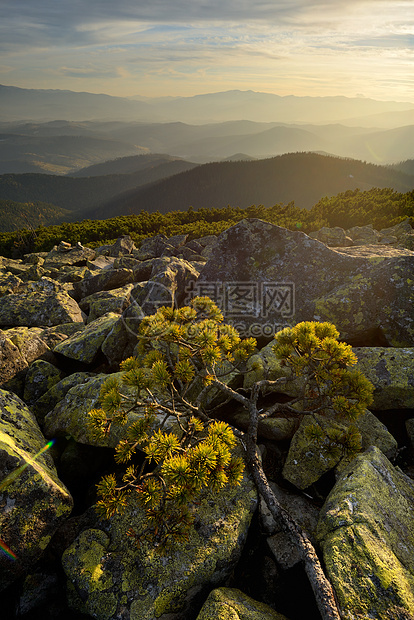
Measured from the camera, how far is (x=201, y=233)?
2914 centimetres

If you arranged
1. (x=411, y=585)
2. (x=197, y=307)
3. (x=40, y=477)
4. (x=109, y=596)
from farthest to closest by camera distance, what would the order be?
(x=197, y=307), (x=40, y=477), (x=109, y=596), (x=411, y=585)

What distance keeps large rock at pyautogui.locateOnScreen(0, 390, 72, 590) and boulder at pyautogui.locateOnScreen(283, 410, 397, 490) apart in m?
3.76

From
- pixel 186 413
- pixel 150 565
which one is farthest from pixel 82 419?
pixel 150 565

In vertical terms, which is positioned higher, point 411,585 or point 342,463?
point 411,585

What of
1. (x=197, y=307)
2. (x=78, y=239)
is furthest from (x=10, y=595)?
(x=78, y=239)

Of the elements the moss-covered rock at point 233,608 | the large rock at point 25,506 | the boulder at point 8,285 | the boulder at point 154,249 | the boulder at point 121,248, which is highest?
the large rock at point 25,506

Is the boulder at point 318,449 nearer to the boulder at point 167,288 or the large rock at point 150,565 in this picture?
the large rock at point 150,565

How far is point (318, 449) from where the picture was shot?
18.9ft

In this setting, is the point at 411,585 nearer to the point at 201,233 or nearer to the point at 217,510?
the point at 217,510

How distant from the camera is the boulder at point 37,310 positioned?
12.1 meters

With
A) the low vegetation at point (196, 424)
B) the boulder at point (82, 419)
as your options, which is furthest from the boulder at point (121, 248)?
the low vegetation at point (196, 424)

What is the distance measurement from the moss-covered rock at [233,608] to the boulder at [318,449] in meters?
1.83

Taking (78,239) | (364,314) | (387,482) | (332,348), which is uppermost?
(332,348)

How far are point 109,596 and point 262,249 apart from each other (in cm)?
882
